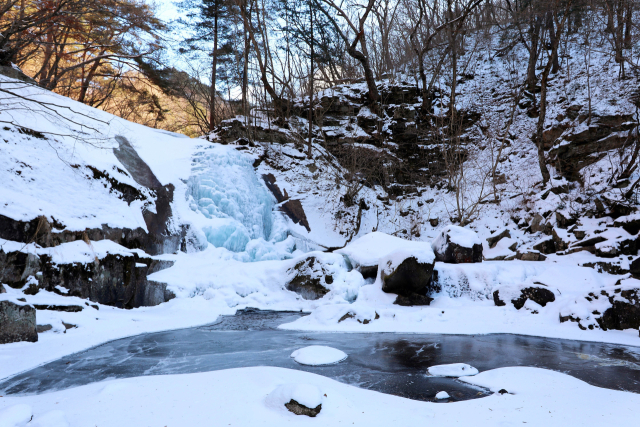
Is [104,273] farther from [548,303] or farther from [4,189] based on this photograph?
[548,303]

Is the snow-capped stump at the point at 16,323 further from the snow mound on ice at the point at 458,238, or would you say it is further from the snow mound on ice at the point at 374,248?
the snow mound on ice at the point at 458,238

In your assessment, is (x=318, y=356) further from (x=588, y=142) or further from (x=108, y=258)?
(x=588, y=142)

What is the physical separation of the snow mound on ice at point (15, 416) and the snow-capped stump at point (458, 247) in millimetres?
8779

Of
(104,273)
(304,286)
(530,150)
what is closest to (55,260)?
(104,273)

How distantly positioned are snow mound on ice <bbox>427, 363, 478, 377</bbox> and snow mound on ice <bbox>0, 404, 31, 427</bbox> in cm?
359

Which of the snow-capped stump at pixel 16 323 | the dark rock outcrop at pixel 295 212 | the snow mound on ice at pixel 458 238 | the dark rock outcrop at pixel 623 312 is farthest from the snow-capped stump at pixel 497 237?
the snow-capped stump at pixel 16 323

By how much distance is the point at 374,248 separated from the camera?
31.3ft

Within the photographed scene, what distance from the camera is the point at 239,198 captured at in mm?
12219

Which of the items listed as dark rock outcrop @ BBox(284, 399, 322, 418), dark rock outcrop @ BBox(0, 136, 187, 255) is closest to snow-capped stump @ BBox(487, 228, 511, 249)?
dark rock outcrop @ BBox(0, 136, 187, 255)

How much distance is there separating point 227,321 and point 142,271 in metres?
2.09

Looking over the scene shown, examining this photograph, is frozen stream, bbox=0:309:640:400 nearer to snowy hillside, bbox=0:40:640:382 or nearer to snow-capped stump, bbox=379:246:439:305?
snowy hillside, bbox=0:40:640:382

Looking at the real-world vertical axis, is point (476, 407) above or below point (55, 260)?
below

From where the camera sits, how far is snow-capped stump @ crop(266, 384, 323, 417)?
9.05 feet

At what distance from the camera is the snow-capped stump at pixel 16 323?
15.1 feet
